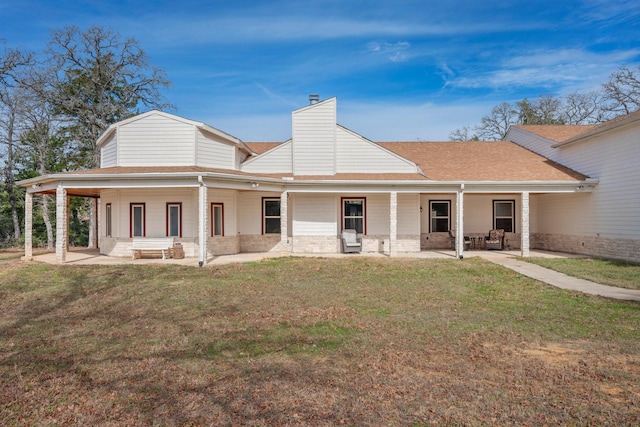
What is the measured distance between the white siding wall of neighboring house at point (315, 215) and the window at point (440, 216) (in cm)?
517

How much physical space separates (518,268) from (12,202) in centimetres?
2908

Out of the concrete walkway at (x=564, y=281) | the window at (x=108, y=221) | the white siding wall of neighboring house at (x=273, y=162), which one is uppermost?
the white siding wall of neighboring house at (x=273, y=162)

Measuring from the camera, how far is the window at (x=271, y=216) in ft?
58.4

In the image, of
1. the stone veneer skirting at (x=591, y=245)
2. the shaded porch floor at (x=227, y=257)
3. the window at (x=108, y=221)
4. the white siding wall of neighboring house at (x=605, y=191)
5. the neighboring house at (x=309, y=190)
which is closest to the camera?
the white siding wall of neighboring house at (x=605, y=191)

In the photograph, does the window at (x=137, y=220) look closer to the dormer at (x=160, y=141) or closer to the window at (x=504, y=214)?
the dormer at (x=160, y=141)

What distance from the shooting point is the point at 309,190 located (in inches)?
631

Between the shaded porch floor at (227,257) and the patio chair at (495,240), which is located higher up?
the patio chair at (495,240)

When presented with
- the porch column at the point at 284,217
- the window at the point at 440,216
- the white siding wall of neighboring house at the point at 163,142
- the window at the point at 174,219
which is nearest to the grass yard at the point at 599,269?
the window at the point at 440,216

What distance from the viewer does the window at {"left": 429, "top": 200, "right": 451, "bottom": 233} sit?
756 inches

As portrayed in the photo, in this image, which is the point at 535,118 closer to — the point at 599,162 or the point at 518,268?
the point at 599,162

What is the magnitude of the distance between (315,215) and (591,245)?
11347 millimetres

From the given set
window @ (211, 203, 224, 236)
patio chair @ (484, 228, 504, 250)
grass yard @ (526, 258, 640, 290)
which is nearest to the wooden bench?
window @ (211, 203, 224, 236)

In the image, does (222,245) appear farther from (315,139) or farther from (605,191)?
(605,191)

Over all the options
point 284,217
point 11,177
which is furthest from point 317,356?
point 11,177
